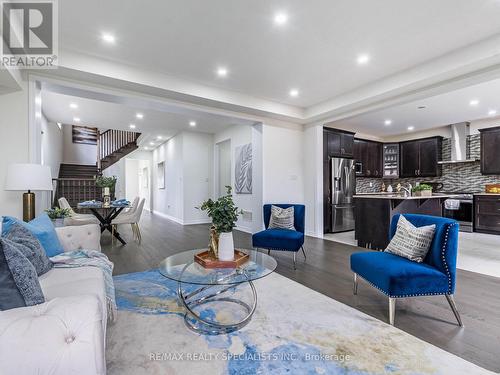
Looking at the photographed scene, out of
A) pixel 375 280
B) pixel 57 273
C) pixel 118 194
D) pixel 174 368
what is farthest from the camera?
pixel 118 194

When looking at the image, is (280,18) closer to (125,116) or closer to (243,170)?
(243,170)

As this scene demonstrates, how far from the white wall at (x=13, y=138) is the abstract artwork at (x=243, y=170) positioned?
14.0 feet

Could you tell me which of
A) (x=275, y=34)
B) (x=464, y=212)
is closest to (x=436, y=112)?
(x=464, y=212)

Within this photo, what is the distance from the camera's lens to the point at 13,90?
10.5 feet

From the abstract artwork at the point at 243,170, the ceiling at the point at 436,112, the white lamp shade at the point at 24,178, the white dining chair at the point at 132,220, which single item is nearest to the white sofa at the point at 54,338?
the white lamp shade at the point at 24,178

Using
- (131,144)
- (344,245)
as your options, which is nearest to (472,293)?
(344,245)

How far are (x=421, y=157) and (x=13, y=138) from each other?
9078 millimetres

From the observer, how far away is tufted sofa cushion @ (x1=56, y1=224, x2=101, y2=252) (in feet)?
8.70

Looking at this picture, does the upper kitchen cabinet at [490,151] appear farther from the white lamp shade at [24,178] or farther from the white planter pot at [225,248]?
the white lamp shade at [24,178]

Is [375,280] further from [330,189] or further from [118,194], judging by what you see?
[118,194]

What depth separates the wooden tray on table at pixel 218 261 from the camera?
2195mm

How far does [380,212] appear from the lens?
14.4 feet

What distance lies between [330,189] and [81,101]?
5.64 meters

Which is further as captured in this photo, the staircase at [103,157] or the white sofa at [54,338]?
the staircase at [103,157]
